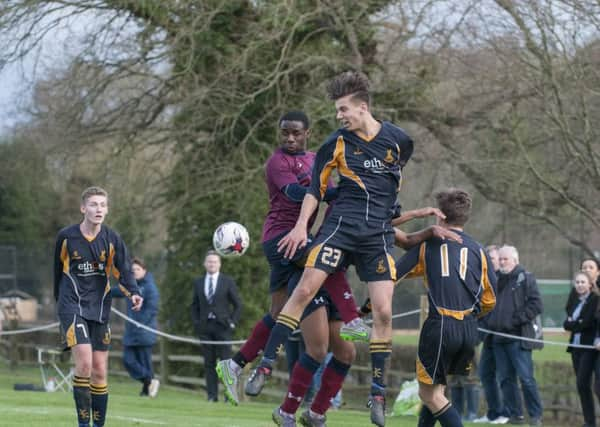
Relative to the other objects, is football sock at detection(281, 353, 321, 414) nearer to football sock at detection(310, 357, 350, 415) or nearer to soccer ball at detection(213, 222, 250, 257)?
football sock at detection(310, 357, 350, 415)

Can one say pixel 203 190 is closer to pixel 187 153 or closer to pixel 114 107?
pixel 187 153

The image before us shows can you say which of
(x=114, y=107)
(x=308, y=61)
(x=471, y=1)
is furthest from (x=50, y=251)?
(x=471, y=1)

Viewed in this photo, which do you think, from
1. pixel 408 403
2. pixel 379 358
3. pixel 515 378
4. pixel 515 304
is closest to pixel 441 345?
pixel 379 358

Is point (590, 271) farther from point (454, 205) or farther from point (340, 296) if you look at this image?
point (340, 296)

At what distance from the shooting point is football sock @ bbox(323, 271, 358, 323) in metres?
8.36

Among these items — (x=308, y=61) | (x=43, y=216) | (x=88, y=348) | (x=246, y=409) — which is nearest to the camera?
(x=88, y=348)

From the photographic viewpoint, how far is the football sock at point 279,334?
789cm

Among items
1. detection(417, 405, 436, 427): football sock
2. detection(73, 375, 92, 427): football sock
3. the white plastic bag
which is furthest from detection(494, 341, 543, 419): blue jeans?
detection(73, 375, 92, 427): football sock

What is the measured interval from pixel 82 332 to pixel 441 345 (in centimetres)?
301

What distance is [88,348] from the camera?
8875 millimetres

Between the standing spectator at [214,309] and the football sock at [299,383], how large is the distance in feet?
25.6

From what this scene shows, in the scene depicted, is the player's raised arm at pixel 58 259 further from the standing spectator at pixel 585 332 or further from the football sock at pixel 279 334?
the standing spectator at pixel 585 332

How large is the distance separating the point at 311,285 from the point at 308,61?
35.8 feet

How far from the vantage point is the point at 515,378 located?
13.5m
